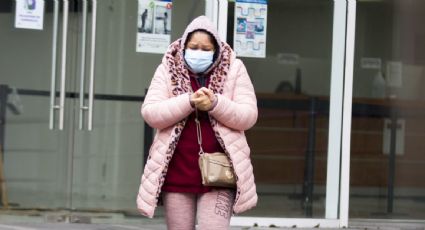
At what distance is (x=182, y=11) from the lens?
24.4ft

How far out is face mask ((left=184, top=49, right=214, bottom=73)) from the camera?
13.3 feet

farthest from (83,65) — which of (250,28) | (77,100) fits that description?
(250,28)

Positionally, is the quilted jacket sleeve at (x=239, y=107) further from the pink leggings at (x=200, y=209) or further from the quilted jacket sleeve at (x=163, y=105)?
the pink leggings at (x=200, y=209)

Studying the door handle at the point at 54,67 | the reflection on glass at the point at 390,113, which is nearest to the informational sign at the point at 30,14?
the door handle at the point at 54,67

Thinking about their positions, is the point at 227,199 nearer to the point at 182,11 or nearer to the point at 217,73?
the point at 217,73

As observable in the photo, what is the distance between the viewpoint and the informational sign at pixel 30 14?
7305 millimetres

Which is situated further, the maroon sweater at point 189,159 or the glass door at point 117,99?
the glass door at point 117,99

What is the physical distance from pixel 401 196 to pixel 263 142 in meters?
1.51

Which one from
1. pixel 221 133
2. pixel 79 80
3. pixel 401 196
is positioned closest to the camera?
pixel 221 133

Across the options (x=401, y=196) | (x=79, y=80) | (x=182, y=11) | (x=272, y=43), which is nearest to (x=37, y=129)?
(x=79, y=80)

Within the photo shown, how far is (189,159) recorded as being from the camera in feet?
13.2

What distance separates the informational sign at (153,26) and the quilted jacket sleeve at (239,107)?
3.20 meters

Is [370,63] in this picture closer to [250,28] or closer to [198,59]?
[250,28]

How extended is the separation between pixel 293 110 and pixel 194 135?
3.58 meters
